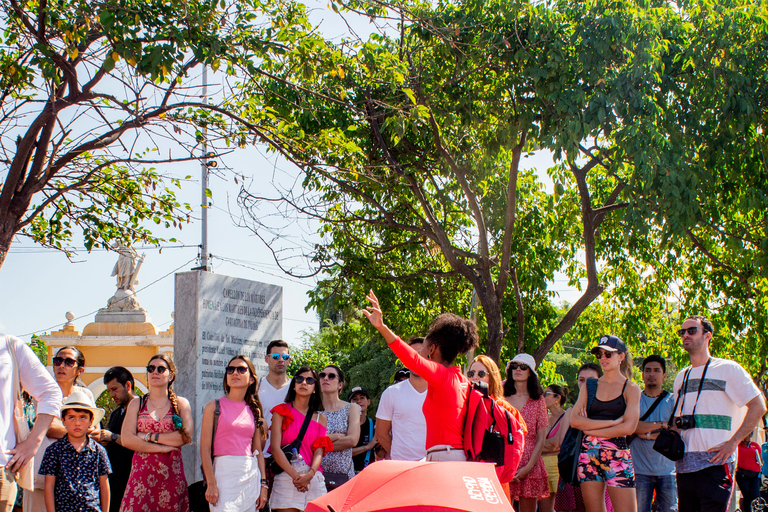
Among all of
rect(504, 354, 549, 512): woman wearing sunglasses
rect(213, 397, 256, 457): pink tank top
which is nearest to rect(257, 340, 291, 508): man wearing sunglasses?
rect(213, 397, 256, 457): pink tank top

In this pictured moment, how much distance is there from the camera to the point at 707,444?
221 inches

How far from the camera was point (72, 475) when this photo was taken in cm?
560

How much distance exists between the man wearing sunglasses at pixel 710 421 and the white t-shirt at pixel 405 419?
2.04 meters

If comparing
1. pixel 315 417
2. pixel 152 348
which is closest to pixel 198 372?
pixel 315 417

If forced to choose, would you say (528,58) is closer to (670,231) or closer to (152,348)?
(670,231)

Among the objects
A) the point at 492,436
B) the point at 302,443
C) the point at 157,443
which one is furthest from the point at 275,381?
the point at 492,436

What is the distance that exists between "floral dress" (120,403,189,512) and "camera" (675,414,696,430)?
13.0 feet

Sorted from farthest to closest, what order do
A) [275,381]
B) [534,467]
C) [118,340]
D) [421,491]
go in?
[118,340] < [275,381] < [534,467] < [421,491]

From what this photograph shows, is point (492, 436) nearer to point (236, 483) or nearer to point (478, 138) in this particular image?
point (236, 483)

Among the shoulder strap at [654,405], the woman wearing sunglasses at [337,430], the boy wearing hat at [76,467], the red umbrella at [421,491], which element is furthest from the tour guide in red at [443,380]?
the shoulder strap at [654,405]

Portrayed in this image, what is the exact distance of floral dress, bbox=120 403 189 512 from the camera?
19.7 ft

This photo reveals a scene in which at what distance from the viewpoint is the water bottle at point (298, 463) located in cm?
624

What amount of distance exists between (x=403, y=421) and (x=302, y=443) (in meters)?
0.87

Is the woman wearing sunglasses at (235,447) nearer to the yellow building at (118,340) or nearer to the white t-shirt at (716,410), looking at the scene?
the white t-shirt at (716,410)
